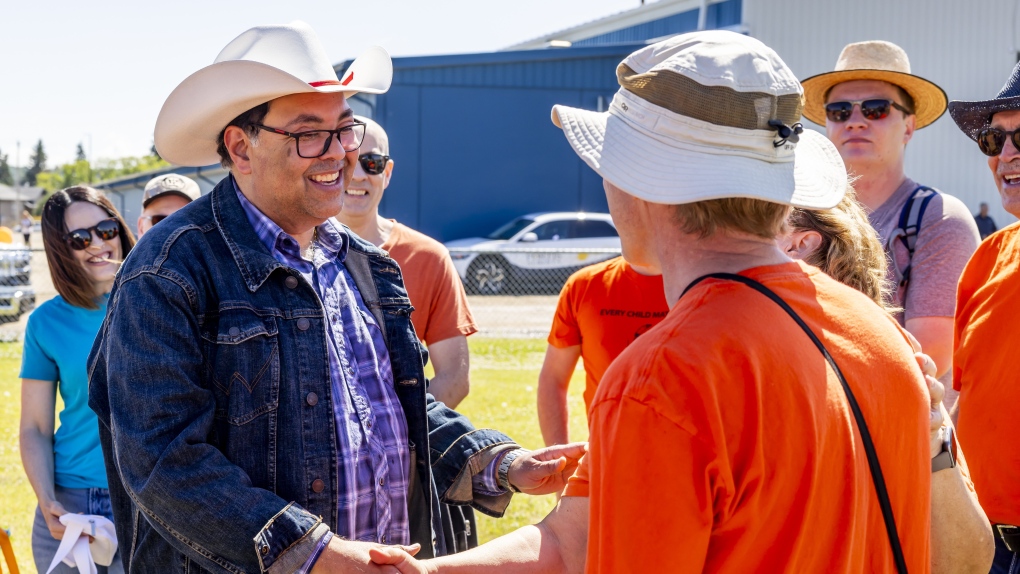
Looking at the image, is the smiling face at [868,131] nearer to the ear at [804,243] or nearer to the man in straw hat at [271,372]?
the ear at [804,243]

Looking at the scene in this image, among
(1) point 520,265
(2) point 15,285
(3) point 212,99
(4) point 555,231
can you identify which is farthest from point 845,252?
(4) point 555,231

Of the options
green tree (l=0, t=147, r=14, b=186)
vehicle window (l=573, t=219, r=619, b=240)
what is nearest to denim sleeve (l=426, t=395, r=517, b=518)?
vehicle window (l=573, t=219, r=619, b=240)

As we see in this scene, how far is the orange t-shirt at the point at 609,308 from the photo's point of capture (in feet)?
12.3

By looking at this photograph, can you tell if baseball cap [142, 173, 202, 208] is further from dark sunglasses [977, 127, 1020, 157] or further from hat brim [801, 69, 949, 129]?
dark sunglasses [977, 127, 1020, 157]

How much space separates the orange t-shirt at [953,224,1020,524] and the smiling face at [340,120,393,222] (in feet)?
8.27

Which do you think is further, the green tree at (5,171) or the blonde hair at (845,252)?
the green tree at (5,171)

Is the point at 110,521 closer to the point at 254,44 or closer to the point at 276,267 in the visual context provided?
the point at 276,267

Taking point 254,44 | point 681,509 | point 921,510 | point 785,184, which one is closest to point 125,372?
point 254,44

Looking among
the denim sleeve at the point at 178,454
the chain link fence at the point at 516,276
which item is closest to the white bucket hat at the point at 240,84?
the denim sleeve at the point at 178,454

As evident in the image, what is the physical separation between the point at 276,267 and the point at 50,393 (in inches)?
74.4

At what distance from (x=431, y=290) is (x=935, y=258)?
2.12 m

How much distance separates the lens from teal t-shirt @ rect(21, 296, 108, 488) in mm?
3723

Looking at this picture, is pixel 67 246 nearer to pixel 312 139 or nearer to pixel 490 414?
pixel 312 139

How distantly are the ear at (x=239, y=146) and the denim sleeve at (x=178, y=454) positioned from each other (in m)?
0.49
